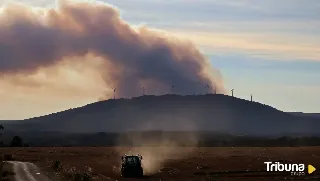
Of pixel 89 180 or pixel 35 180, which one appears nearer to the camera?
pixel 89 180

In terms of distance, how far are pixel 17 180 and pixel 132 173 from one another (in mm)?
16416

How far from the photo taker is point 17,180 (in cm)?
8850

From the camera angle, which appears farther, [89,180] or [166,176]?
[166,176]

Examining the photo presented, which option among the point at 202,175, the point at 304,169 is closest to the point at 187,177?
the point at 202,175

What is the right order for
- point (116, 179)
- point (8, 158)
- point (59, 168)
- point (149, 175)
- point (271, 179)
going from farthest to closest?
point (8, 158) < point (59, 168) < point (149, 175) < point (116, 179) < point (271, 179)

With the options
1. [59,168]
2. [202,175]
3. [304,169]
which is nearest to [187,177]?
[202,175]

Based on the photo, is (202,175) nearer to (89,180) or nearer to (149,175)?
(149,175)

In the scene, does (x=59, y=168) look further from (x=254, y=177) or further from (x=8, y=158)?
(x=8, y=158)

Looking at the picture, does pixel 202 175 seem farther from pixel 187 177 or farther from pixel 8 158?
pixel 8 158

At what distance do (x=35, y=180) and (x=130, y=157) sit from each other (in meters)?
13.8

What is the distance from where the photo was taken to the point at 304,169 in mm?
92500

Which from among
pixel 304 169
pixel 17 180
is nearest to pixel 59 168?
pixel 17 180

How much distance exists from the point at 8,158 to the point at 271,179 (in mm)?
114946

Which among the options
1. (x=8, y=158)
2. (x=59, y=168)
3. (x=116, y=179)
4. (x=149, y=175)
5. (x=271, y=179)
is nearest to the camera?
(x=271, y=179)
